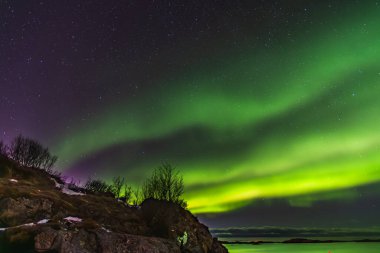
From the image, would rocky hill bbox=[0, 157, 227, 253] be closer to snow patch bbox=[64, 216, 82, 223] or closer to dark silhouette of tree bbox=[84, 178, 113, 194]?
snow patch bbox=[64, 216, 82, 223]

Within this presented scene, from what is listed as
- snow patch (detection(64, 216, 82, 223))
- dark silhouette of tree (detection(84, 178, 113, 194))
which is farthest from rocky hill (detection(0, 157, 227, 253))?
dark silhouette of tree (detection(84, 178, 113, 194))

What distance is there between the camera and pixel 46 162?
375 feet

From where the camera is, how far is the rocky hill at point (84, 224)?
34.4 meters

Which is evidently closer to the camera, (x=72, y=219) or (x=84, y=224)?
(x=84, y=224)

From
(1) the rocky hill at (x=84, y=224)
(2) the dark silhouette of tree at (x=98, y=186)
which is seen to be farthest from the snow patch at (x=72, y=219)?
(2) the dark silhouette of tree at (x=98, y=186)

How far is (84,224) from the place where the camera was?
39.6 metres

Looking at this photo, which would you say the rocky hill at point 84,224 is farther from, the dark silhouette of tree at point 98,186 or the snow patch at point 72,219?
the dark silhouette of tree at point 98,186

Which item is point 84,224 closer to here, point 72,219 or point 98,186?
point 72,219

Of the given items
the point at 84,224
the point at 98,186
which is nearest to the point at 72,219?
the point at 84,224

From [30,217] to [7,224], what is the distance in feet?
9.29

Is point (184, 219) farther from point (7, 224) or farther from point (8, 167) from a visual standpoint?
point (8, 167)

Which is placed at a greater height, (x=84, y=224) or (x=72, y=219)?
(x=72, y=219)

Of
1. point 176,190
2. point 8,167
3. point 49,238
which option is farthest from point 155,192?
point 49,238

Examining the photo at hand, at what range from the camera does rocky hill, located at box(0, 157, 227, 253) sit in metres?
34.4
